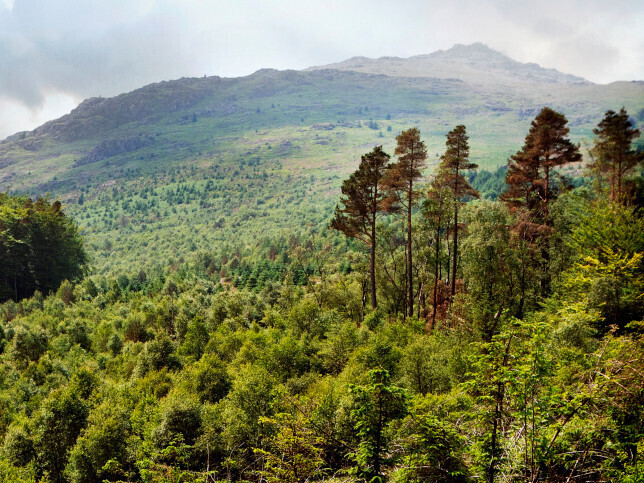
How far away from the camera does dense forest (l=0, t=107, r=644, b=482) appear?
732 centimetres

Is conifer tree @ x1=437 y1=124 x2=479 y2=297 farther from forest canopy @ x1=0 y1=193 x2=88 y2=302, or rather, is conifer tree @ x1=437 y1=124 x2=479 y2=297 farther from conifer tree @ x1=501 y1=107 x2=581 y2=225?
forest canopy @ x1=0 y1=193 x2=88 y2=302

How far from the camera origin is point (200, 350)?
35250 mm

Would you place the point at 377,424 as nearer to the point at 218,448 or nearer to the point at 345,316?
the point at 218,448

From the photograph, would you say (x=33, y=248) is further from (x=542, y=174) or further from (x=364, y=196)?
(x=542, y=174)

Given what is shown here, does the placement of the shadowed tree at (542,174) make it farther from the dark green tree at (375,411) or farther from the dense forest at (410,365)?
the dark green tree at (375,411)

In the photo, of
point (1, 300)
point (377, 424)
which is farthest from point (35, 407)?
point (1, 300)

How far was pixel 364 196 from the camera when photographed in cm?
2988

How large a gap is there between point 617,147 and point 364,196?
22995 millimetres

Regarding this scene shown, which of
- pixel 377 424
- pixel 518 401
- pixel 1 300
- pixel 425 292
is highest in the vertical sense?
pixel 518 401

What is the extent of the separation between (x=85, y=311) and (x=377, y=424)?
6335 cm

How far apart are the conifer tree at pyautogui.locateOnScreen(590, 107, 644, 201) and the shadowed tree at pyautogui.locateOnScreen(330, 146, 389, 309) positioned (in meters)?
20.0

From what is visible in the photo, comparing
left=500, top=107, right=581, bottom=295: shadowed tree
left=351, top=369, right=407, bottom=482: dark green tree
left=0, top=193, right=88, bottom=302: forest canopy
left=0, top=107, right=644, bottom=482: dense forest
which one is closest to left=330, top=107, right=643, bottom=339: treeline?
left=500, top=107, right=581, bottom=295: shadowed tree

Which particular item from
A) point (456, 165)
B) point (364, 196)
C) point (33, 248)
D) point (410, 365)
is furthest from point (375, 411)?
point (33, 248)

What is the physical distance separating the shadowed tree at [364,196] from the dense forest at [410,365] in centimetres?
17
